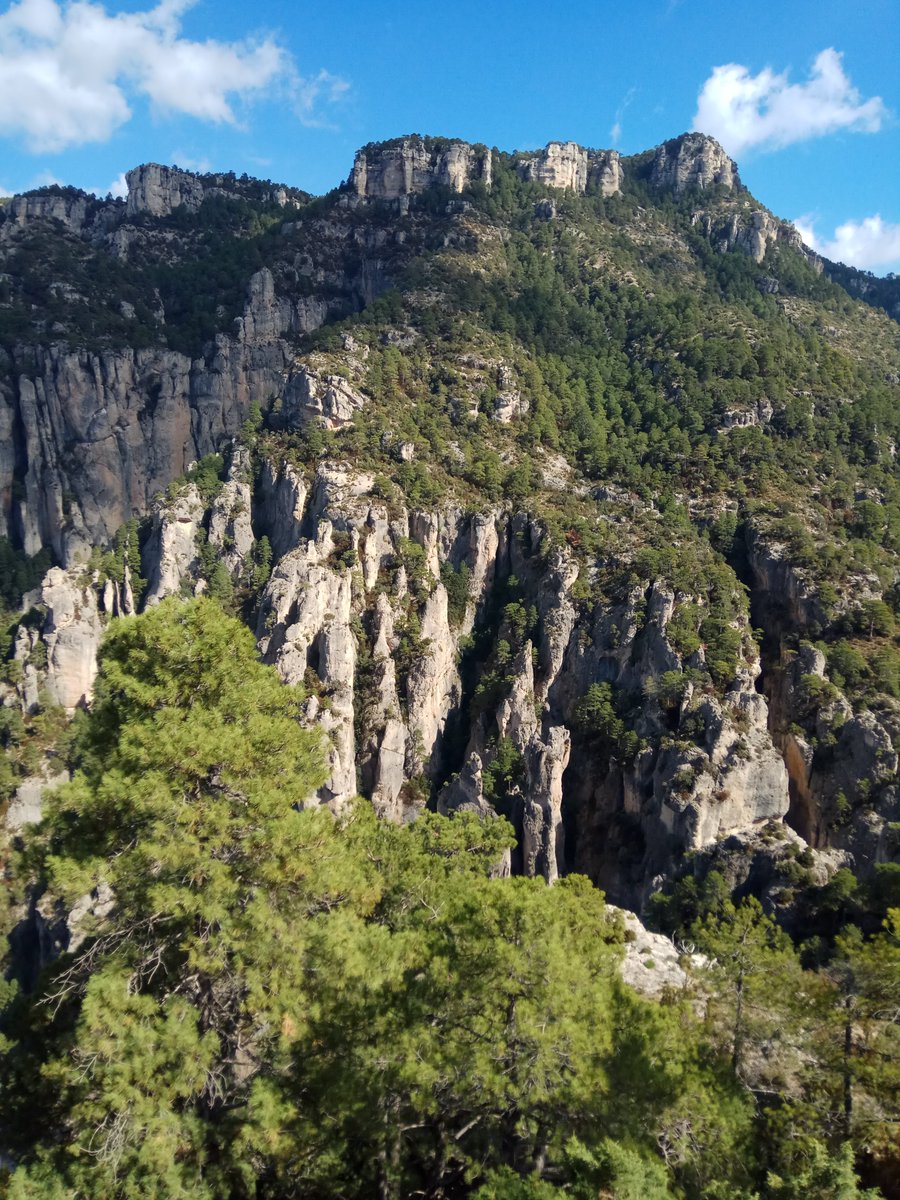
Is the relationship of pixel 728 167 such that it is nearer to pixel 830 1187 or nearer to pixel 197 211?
pixel 197 211

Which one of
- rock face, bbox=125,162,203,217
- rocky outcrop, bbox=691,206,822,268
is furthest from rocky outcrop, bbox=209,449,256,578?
rocky outcrop, bbox=691,206,822,268

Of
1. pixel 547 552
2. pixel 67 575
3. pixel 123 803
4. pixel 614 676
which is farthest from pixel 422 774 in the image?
pixel 123 803

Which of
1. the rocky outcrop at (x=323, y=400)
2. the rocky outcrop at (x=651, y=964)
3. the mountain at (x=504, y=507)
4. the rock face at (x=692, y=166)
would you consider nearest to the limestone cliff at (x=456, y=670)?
the mountain at (x=504, y=507)

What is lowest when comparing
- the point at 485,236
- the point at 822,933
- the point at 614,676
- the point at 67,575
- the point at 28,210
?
the point at 822,933

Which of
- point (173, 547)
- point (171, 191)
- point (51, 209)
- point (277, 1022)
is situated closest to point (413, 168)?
point (171, 191)

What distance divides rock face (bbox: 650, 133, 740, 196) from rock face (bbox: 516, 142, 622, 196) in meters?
10.1

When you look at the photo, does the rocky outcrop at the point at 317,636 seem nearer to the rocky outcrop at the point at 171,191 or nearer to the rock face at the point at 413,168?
the rock face at the point at 413,168

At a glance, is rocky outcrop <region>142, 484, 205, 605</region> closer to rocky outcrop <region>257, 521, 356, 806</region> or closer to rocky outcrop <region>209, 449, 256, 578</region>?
rocky outcrop <region>209, 449, 256, 578</region>

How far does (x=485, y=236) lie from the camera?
10731cm

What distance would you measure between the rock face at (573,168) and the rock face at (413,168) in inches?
378

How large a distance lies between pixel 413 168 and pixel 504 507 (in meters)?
83.3

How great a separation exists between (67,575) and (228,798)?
65438 millimetres

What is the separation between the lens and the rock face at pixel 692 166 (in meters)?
136

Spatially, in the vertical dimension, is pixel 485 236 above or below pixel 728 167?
below
